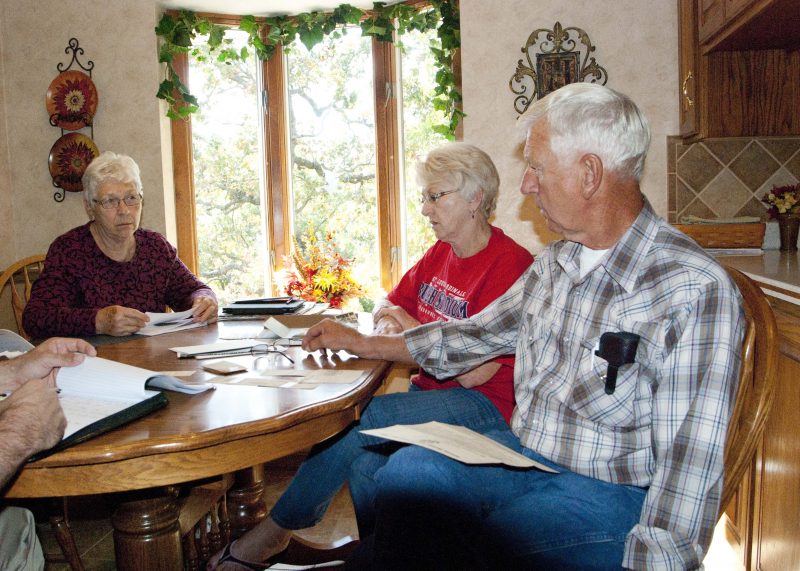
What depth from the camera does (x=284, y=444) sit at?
131 centimetres

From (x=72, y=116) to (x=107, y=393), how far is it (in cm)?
305

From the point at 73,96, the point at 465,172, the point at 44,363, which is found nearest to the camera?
the point at 44,363

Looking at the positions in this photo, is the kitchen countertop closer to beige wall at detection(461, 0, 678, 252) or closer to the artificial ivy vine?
beige wall at detection(461, 0, 678, 252)

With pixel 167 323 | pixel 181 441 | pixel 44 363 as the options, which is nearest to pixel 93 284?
pixel 167 323

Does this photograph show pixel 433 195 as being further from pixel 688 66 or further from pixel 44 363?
pixel 688 66

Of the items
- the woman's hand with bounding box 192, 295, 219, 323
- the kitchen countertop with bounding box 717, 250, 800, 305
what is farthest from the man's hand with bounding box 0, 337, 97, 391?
the kitchen countertop with bounding box 717, 250, 800, 305

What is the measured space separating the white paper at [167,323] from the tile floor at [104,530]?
1.95 ft

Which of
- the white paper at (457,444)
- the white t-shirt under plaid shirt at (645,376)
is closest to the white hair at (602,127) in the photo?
the white t-shirt under plaid shirt at (645,376)

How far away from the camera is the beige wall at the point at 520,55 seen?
3.41m

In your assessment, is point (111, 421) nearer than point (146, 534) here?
Yes

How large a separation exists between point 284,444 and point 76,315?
1.24 m

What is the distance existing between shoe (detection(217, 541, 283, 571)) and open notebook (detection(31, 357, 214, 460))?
61 cm

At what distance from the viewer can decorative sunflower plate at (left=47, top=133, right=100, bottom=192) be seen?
3.90 metres

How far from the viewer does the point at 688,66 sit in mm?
3219
